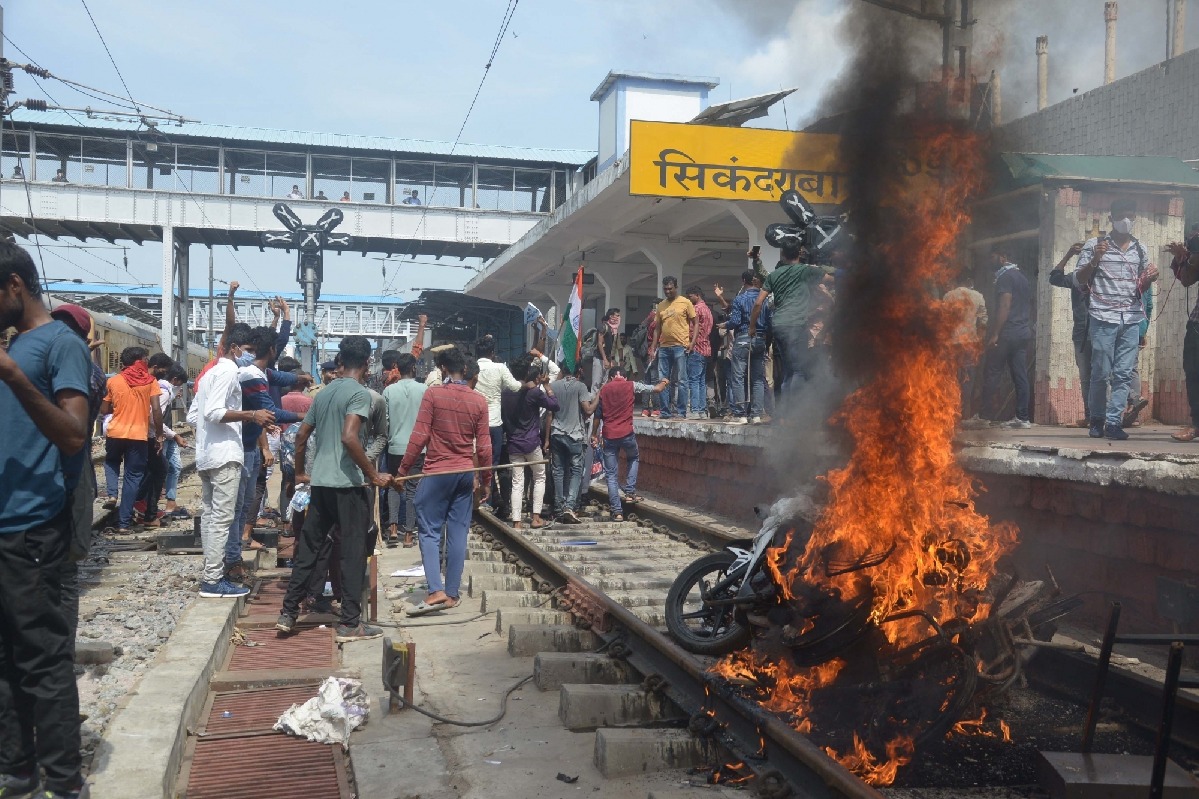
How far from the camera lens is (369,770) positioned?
4.62m

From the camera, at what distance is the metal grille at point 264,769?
14.6 feet

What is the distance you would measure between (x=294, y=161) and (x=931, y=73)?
43515 mm

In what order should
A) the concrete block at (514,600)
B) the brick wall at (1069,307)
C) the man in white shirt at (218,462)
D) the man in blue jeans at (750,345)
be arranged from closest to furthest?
the man in white shirt at (218,462)
the concrete block at (514,600)
the man in blue jeans at (750,345)
the brick wall at (1069,307)

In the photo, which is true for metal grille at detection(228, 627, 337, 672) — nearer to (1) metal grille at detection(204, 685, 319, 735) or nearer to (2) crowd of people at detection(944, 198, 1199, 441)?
(1) metal grille at detection(204, 685, 319, 735)

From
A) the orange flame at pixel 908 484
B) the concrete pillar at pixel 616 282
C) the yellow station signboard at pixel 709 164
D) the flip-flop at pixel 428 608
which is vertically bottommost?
the flip-flop at pixel 428 608

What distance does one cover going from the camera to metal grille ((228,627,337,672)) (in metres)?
6.44

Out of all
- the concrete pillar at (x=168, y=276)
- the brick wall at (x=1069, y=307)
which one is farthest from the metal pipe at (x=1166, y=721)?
the concrete pillar at (x=168, y=276)

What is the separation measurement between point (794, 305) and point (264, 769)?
23.6 ft

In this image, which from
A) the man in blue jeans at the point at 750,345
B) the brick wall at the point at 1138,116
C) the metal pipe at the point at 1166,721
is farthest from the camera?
the brick wall at the point at 1138,116

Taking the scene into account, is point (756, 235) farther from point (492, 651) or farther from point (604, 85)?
point (604, 85)

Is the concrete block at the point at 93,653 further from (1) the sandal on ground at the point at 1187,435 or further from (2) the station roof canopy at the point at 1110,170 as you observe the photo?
(2) the station roof canopy at the point at 1110,170

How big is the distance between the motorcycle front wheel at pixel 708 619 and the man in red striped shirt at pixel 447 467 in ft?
7.55

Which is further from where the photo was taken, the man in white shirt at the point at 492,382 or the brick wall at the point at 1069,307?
the brick wall at the point at 1069,307

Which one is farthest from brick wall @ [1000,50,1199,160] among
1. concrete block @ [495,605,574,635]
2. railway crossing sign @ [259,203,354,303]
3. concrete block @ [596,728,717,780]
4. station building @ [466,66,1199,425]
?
railway crossing sign @ [259,203,354,303]
